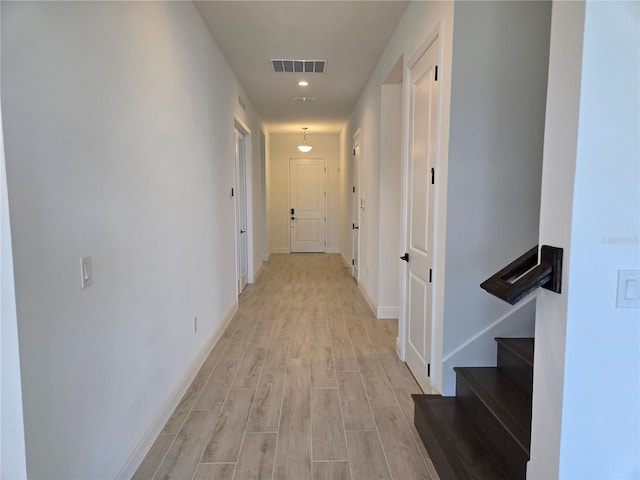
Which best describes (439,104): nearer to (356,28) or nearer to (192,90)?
(356,28)

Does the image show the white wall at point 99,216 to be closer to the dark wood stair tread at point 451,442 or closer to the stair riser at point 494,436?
the dark wood stair tread at point 451,442

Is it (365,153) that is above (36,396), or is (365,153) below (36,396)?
above

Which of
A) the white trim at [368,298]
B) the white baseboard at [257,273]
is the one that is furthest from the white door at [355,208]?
the white baseboard at [257,273]

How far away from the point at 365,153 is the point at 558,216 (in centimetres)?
406

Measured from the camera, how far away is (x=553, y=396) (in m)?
1.17

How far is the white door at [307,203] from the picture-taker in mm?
9078

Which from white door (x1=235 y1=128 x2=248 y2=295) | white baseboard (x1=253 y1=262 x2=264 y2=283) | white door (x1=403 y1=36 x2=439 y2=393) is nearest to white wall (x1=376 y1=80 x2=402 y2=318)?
white door (x1=403 y1=36 x2=439 y2=393)

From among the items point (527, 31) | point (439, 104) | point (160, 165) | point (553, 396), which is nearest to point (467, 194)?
point (439, 104)

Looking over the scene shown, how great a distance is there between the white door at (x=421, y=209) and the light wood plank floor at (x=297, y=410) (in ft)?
1.00

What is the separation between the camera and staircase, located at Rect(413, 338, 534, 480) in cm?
164

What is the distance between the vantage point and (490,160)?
2.13 metres

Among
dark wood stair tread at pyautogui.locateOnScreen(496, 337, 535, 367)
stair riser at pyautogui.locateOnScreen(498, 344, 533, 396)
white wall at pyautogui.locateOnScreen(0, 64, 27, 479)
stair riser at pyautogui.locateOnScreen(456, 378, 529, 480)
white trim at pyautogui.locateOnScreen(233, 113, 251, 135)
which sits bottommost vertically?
stair riser at pyautogui.locateOnScreen(456, 378, 529, 480)

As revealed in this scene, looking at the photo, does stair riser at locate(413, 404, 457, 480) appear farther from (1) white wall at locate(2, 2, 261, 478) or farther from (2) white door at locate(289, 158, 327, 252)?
(2) white door at locate(289, 158, 327, 252)

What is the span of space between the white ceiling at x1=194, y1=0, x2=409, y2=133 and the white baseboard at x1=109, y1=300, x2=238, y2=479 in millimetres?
2652
